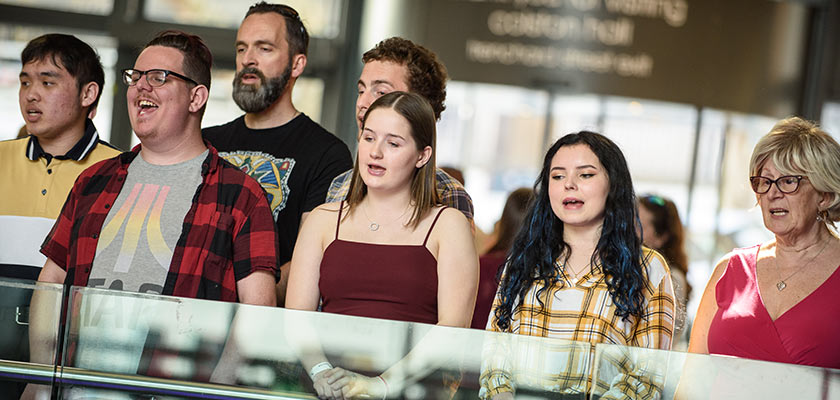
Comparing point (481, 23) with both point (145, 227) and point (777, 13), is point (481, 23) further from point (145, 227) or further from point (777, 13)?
point (145, 227)

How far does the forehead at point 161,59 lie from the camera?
2373mm

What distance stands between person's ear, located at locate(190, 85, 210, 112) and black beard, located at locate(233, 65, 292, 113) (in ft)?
1.48

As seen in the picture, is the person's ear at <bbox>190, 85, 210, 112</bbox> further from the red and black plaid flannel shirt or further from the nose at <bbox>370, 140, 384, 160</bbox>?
the nose at <bbox>370, 140, 384, 160</bbox>

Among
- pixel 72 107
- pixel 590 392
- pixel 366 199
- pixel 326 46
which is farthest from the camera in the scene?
pixel 326 46

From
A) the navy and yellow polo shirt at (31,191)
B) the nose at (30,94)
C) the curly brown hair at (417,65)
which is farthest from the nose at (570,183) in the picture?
the nose at (30,94)

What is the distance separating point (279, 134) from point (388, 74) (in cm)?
41

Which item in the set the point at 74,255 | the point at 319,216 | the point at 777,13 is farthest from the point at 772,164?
the point at 777,13

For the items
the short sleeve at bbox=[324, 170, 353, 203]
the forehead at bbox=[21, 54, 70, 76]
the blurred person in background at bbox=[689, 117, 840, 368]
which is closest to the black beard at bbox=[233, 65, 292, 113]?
the short sleeve at bbox=[324, 170, 353, 203]

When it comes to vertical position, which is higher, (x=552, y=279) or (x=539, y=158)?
(x=539, y=158)

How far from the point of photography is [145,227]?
2.24 meters

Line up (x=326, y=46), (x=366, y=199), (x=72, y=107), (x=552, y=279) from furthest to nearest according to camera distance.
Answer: (x=326, y=46) < (x=72, y=107) < (x=366, y=199) < (x=552, y=279)

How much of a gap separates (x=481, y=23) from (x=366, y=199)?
13.8 ft

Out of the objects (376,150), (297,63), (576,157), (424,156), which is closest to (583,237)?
(576,157)

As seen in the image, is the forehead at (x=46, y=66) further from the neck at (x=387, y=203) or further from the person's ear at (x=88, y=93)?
the neck at (x=387, y=203)
